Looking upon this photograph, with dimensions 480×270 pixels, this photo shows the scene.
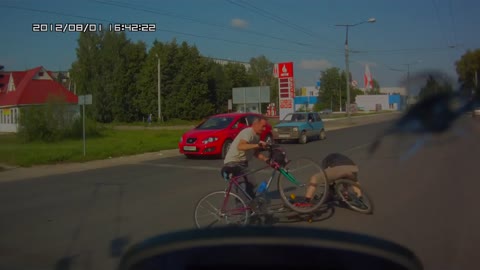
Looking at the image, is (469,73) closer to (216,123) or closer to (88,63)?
(216,123)

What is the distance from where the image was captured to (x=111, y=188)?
1089 cm

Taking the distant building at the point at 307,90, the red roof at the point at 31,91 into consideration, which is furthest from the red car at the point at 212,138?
the distant building at the point at 307,90

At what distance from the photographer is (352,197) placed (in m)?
7.22

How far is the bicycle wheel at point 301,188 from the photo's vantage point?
6.82 m

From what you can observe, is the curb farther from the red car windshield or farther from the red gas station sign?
the red gas station sign

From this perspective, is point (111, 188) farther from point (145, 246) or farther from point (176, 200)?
point (145, 246)

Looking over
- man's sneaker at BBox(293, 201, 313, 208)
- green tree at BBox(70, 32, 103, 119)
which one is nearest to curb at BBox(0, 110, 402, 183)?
man's sneaker at BBox(293, 201, 313, 208)

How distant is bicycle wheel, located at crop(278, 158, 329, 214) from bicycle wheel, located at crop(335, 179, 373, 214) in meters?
0.40

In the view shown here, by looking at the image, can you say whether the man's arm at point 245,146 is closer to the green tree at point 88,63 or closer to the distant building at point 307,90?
the green tree at point 88,63

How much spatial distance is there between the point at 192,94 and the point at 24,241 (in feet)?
186

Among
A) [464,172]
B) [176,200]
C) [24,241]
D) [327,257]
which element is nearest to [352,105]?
[464,172]

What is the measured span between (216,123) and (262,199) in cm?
1153

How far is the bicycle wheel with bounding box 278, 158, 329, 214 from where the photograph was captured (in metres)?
6.82

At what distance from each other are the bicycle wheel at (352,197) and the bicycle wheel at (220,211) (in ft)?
5.27
